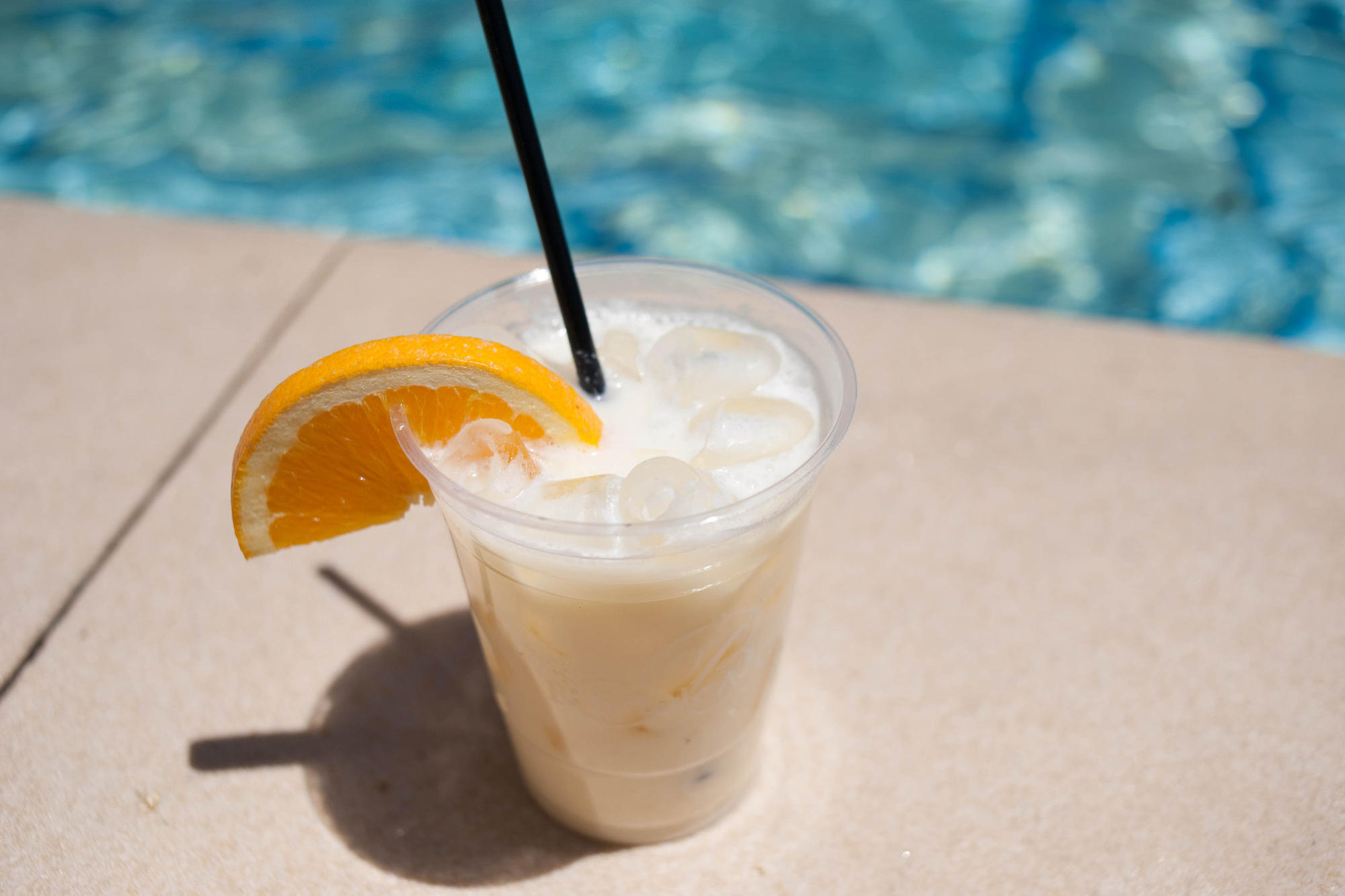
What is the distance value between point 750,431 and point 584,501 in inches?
7.4

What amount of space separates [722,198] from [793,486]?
8.00 feet

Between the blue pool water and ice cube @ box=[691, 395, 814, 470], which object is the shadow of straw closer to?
ice cube @ box=[691, 395, 814, 470]

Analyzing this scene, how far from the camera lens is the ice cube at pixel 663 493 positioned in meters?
0.87

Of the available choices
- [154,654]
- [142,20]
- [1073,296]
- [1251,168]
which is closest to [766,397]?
[154,654]

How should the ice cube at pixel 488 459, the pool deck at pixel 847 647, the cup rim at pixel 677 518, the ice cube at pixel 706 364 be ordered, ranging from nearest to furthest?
the cup rim at pixel 677 518
the ice cube at pixel 488 459
the ice cube at pixel 706 364
the pool deck at pixel 847 647

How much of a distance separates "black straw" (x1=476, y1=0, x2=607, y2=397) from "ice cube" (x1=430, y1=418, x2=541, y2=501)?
13cm

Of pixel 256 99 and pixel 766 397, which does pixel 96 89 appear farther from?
pixel 766 397

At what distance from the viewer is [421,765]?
1282 mm

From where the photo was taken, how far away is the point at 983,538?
5.20 ft

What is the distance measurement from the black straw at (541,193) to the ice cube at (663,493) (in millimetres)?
189

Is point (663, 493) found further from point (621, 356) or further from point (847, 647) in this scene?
point (847, 647)

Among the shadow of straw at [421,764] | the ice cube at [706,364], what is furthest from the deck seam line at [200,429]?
the ice cube at [706,364]

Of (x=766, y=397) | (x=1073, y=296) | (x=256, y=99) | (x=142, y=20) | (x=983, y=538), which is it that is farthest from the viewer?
(x=142, y=20)

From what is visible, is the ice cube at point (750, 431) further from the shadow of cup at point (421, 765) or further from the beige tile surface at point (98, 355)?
the beige tile surface at point (98, 355)
